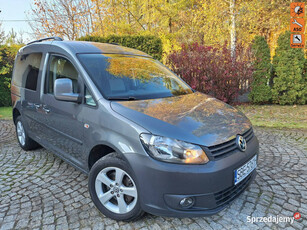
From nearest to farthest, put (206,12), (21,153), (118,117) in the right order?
1. (118,117)
2. (21,153)
3. (206,12)

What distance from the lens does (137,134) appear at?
6.16 ft

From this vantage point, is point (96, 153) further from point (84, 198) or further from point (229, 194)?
point (229, 194)

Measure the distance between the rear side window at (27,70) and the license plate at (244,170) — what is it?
305cm

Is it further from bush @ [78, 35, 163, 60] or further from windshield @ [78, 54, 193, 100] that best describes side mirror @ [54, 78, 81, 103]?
bush @ [78, 35, 163, 60]

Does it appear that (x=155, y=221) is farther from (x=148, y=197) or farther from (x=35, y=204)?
(x=35, y=204)

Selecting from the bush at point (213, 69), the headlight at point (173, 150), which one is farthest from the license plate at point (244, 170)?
the bush at point (213, 69)

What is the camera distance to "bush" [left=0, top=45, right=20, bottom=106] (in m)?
9.50

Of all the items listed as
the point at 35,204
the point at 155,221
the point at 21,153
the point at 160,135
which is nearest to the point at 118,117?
the point at 160,135

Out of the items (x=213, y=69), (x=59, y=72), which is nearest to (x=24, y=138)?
(x=59, y=72)

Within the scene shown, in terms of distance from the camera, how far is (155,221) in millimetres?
2176

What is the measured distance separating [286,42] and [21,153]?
30.6ft

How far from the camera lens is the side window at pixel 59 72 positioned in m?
2.63

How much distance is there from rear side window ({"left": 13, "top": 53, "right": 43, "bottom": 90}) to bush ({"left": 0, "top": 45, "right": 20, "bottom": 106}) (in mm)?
6557

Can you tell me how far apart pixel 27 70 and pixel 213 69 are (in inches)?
224
